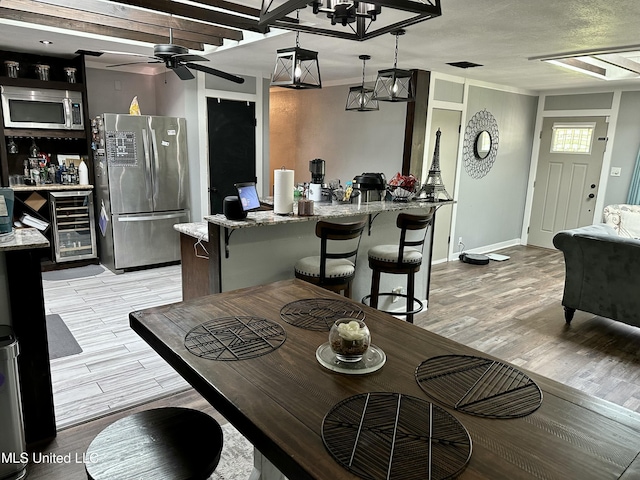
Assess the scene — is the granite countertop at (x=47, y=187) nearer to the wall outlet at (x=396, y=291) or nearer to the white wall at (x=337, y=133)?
the white wall at (x=337, y=133)

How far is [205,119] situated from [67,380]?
367 cm

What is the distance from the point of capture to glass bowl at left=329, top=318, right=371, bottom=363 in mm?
1421

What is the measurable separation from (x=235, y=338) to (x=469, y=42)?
3.33 m

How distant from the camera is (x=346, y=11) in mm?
1445

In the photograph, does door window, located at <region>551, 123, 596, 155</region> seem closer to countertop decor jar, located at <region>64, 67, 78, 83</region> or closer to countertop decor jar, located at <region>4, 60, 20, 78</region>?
countertop decor jar, located at <region>64, 67, 78, 83</region>

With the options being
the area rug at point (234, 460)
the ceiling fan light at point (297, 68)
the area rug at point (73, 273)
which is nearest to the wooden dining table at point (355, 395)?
the area rug at point (234, 460)

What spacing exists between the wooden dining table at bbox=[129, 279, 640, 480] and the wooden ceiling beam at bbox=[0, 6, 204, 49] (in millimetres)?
2955

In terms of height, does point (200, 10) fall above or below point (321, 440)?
above

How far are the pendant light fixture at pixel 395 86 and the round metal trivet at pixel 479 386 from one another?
88.2 inches

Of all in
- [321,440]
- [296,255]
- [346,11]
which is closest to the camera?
[321,440]

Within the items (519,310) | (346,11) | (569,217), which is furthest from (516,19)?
(569,217)

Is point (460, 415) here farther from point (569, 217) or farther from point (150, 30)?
point (569, 217)

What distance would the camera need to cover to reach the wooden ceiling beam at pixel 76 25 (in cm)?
333

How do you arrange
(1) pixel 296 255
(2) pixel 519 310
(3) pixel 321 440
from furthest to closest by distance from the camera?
(2) pixel 519 310 < (1) pixel 296 255 < (3) pixel 321 440
